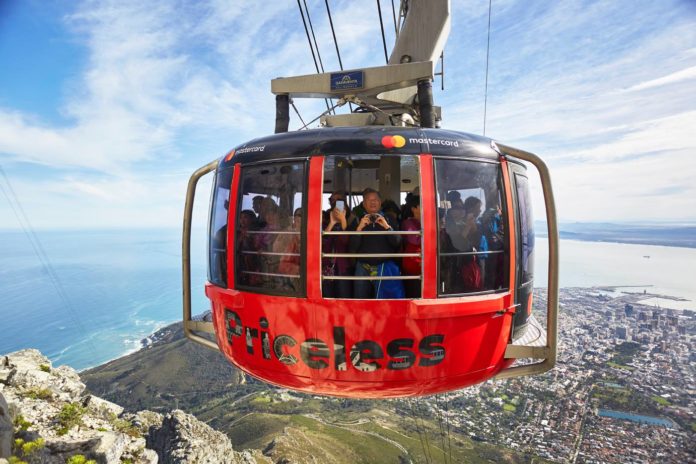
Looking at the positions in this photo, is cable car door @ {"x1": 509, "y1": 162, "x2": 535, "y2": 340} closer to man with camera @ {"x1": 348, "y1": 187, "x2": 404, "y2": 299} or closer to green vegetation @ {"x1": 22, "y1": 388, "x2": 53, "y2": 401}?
man with camera @ {"x1": 348, "y1": 187, "x2": 404, "y2": 299}

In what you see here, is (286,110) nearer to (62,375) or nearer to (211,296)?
(211,296)

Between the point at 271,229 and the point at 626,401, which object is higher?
the point at 271,229

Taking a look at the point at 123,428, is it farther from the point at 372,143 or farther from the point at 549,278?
the point at 549,278

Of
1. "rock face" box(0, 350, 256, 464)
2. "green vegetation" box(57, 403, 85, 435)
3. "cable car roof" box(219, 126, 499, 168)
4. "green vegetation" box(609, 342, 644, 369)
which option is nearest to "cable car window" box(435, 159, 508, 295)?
"cable car roof" box(219, 126, 499, 168)

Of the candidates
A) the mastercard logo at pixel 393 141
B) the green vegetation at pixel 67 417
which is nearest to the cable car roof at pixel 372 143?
the mastercard logo at pixel 393 141

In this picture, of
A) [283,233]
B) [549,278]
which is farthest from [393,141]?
[549,278]

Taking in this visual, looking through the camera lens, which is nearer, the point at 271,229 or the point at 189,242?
the point at 271,229
